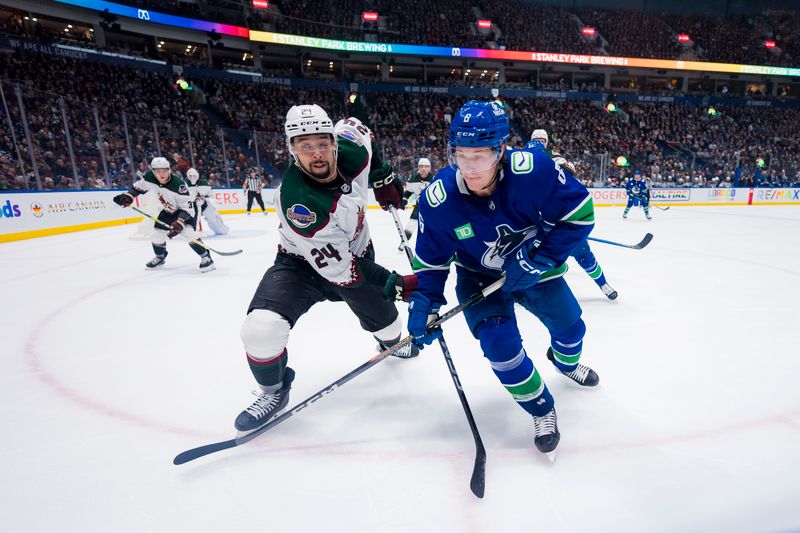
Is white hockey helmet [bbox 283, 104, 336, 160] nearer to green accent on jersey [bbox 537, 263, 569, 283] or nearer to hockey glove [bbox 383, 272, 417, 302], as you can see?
hockey glove [bbox 383, 272, 417, 302]

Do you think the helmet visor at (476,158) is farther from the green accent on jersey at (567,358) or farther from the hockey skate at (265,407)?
the hockey skate at (265,407)

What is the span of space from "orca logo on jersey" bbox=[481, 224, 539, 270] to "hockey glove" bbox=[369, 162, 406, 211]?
1.02 metres

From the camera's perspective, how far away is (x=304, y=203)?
204 cm

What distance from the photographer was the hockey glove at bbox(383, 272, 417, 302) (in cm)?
203

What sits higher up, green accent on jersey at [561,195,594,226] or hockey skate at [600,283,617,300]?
green accent on jersey at [561,195,594,226]

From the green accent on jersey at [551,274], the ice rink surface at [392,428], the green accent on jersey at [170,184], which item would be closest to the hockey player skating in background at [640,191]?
the ice rink surface at [392,428]

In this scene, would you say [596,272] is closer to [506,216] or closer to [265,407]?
[506,216]

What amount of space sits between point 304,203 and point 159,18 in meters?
19.0

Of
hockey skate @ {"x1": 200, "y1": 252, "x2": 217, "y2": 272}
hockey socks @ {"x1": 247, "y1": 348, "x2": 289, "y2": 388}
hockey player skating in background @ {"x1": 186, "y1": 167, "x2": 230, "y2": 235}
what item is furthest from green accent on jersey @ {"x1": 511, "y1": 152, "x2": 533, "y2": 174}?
hockey player skating in background @ {"x1": 186, "y1": 167, "x2": 230, "y2": 235}

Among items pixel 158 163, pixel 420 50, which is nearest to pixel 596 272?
pixel 158 163

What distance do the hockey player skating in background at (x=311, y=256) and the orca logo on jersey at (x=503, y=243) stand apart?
1.36 ft

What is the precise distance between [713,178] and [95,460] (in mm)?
19946

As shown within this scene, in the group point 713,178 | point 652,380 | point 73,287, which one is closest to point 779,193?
point 713,178

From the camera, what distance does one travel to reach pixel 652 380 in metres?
2.48
